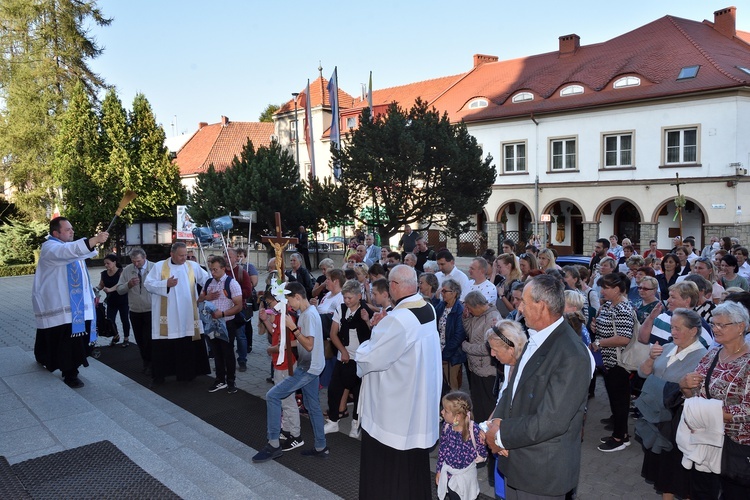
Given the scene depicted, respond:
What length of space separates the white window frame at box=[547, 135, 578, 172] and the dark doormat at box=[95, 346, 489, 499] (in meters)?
25.7

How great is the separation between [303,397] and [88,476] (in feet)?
6.77

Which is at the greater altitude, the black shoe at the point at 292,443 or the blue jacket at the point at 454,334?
the blue jacket at the point at 454,334

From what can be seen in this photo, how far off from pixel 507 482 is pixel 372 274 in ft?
15.4

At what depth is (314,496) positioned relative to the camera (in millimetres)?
4777

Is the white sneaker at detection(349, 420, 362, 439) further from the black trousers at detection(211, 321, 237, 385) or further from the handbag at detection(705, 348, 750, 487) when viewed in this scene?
the handbag at detection(705, 348, 750, 487)

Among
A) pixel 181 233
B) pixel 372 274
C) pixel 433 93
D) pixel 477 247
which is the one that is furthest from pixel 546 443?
pixel 433 93

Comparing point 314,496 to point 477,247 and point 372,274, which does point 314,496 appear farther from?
point 477,247

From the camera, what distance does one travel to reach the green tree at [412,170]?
20859mm

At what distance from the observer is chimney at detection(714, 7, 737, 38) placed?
29969mm

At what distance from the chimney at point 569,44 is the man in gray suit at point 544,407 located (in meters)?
34.4

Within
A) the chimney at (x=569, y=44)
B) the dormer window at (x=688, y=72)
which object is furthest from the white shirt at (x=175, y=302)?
the chimney at (x=569, y=44)

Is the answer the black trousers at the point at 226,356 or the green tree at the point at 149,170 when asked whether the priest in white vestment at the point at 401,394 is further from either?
the green tree at the point at 149,170

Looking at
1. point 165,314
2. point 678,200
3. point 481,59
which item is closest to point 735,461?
point 165,314

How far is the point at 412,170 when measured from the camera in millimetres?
21172
